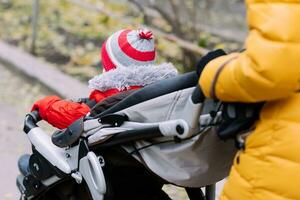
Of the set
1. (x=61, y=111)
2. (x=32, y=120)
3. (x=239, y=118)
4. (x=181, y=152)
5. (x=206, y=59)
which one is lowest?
(x=32, y=120)

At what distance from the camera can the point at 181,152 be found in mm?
2250

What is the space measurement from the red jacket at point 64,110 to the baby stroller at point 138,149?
0.07 m

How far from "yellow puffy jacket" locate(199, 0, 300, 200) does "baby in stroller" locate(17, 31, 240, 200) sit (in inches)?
9.1

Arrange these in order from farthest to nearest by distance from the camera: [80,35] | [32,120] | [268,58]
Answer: [80,35], [32,120], [268,58]

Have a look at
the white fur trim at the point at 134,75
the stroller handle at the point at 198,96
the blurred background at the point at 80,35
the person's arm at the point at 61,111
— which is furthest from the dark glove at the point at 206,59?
the blurred background at the point at 80,35

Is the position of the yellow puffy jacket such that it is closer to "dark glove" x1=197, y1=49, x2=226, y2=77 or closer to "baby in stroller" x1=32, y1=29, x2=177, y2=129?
"dark glove" x1=197, y1=49, x2=226, y2=77

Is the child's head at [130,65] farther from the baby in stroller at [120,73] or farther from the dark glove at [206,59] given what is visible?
the dark glove at [206,59]

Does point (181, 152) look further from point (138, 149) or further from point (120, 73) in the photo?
point (120, 73)

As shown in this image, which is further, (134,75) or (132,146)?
(134,75)

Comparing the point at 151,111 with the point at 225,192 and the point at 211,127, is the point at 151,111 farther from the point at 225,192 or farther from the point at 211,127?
the point at 225,192

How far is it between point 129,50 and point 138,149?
56cm

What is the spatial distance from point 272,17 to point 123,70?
108cm

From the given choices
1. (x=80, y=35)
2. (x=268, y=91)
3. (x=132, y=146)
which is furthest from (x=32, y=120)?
(x=80, y=35)

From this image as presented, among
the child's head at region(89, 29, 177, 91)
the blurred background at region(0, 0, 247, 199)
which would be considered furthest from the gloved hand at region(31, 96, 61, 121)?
the blurred background at region(0, 0, 247, 199)
